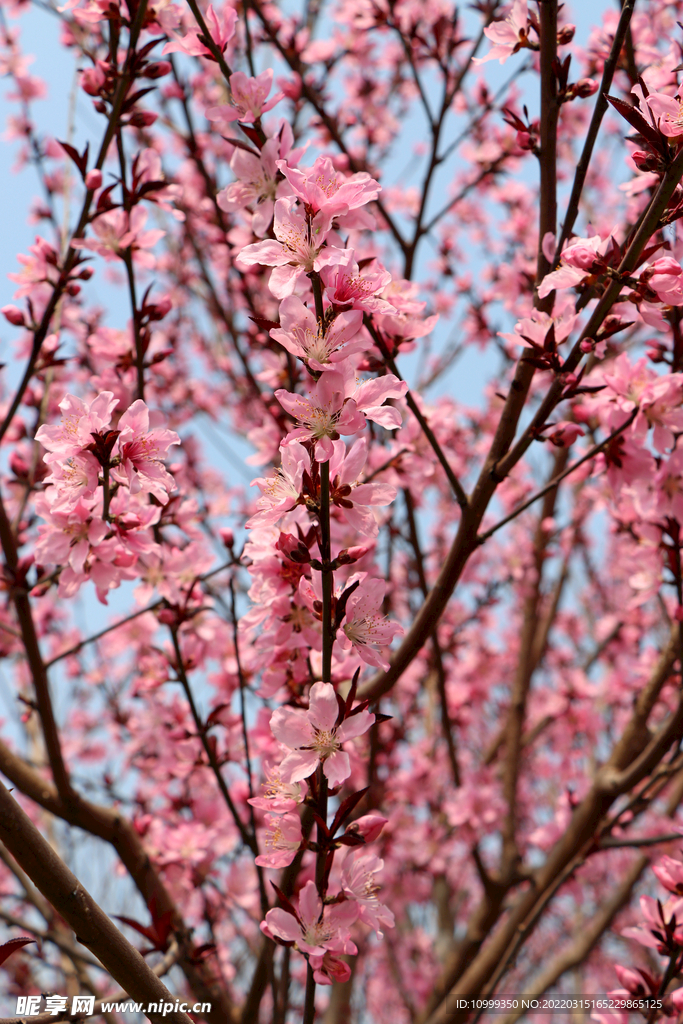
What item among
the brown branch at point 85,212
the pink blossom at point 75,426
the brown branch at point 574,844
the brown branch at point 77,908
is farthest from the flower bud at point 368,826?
the brown branch at point 574,844

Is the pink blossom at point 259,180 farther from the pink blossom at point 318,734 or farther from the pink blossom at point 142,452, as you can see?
the pink blossom at point 318,734

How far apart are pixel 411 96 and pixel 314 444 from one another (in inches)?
210

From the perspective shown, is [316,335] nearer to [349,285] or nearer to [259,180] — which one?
[349,285]

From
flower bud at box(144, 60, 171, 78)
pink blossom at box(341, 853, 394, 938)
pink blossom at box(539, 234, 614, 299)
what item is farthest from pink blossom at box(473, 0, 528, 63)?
pink blossom at box(341, 853, 394, 938)

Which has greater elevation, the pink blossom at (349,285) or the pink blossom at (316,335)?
the pink blossom at (349,285)

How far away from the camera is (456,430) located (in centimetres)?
371

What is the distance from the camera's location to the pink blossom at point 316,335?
130cm

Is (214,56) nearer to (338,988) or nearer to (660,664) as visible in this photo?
(660,664)

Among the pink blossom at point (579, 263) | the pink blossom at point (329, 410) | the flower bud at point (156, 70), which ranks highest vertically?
the flower bud at point (156, 70)

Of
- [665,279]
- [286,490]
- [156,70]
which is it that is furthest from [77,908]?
[156,70]

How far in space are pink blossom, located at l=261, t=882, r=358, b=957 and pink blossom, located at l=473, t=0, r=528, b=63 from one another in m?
2.00

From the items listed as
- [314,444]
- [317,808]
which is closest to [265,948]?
[317,808]

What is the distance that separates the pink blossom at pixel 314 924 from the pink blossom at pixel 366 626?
1.42 ft

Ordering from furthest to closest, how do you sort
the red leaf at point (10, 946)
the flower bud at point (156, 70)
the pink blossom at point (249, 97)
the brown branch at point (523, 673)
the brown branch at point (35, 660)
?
the brown branch at point (523, 673)
the flower bud at point (156, 70)
the brown branch at point (35, 660)
the pink blossom at point (249, 97)
the red leaf at point (10, 946)
